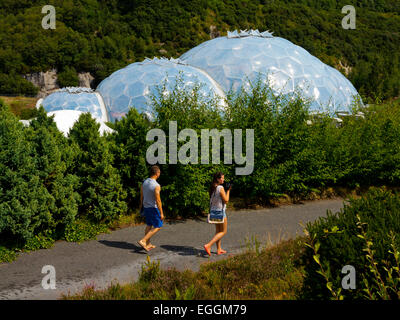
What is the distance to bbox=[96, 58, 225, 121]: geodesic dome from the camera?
752 inches

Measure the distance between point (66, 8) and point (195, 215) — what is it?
77.0 meters

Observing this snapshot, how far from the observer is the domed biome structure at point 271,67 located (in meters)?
20.5

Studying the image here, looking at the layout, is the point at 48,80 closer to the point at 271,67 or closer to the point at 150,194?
the point at 271,67

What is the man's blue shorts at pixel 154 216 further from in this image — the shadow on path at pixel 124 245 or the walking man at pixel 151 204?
the shadow on path at pixel 124 245

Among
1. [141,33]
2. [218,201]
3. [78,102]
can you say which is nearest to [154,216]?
[218,201]

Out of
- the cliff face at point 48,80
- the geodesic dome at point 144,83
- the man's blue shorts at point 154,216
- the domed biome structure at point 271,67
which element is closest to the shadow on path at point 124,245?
the man's blue shorts at point 154,216

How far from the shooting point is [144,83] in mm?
19672

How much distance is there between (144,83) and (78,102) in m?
3.67

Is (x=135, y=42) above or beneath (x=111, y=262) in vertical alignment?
above

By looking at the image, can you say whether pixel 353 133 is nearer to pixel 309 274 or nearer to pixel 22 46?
pixel 309 274

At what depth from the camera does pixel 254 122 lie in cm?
1252

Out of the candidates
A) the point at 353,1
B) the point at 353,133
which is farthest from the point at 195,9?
the point at 353,133

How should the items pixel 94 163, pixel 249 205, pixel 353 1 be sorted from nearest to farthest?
pixel 94 163
pixel 249 205
pixel 353 1

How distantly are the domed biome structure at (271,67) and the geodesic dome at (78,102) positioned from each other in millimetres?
5987
